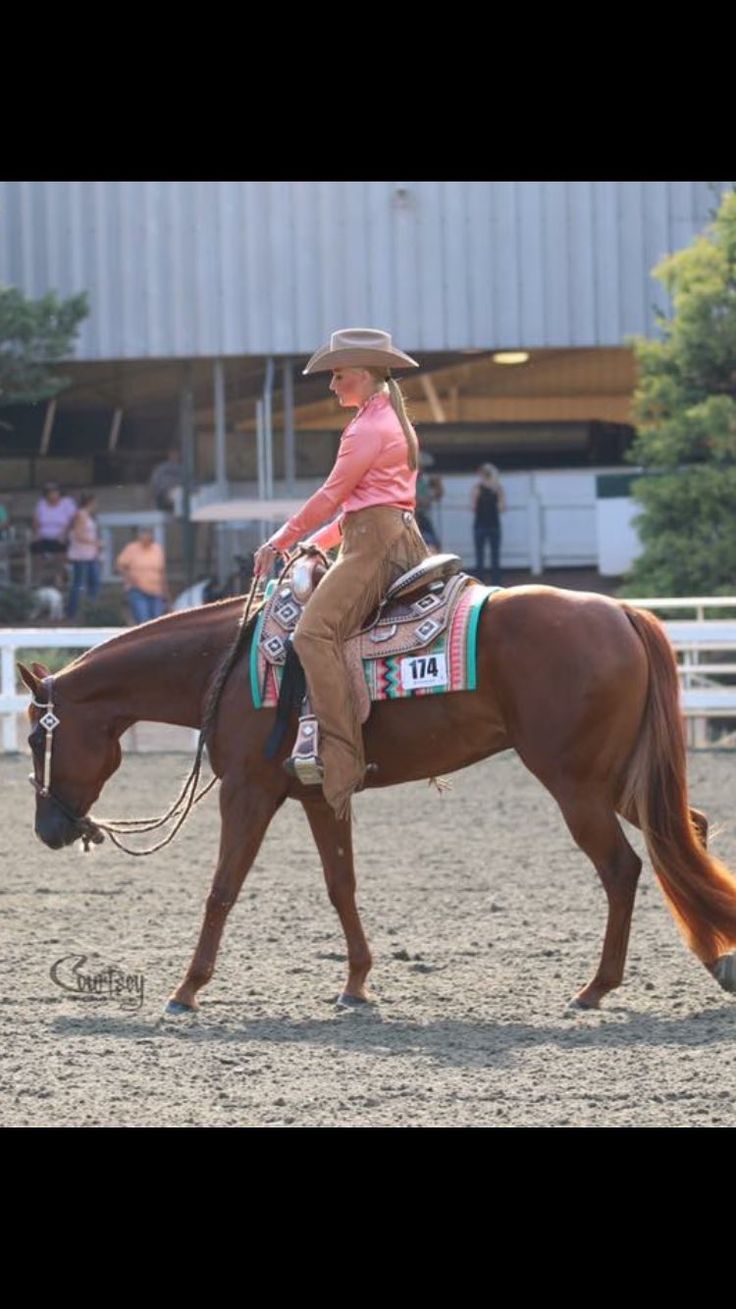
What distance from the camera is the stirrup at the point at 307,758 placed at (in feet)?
24.1

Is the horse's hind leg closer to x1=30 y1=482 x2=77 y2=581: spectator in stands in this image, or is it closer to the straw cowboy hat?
the straw cowboy hat

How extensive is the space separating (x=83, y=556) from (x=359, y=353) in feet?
56.6

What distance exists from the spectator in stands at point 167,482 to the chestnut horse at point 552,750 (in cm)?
1997

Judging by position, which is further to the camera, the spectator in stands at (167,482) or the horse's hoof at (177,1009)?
the spectator in stands at (167,482)

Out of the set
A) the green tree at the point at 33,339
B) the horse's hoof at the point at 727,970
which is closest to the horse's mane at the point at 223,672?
the horse's hoof at the point at 727,970

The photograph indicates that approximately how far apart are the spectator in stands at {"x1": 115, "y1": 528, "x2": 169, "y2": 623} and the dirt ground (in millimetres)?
8712

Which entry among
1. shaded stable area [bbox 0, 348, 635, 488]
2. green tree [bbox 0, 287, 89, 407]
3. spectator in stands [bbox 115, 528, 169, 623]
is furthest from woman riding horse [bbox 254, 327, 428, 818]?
shaded stable area [bbox 0, 348, 635, 488]

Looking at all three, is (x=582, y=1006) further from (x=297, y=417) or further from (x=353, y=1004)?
(x=297, y=417)

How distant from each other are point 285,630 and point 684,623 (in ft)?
34.8

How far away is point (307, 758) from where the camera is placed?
290 inches

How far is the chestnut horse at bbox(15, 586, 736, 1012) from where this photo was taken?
726cm

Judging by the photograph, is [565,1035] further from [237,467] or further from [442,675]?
[237,467]

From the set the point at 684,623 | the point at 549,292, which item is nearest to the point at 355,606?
the point at 684,623

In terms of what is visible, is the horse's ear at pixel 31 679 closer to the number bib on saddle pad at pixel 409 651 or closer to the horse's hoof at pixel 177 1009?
the number bib on saddle pad at pixel 409 651
